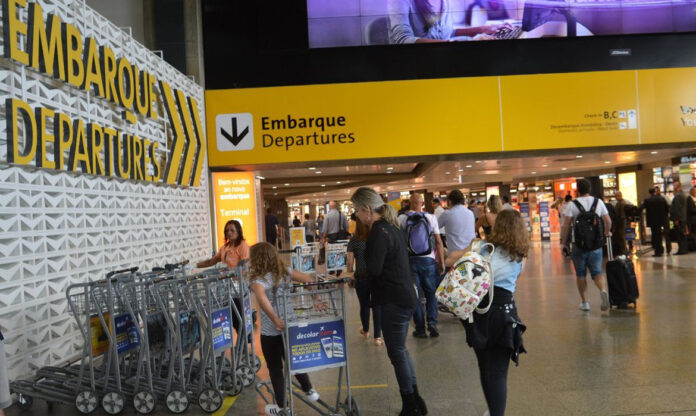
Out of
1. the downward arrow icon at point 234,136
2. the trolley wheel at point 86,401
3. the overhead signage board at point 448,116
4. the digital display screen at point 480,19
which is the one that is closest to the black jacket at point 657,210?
the overhead signage board at point 448,116

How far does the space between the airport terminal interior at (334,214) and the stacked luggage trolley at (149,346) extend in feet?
0.08

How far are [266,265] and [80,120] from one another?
3.59 m

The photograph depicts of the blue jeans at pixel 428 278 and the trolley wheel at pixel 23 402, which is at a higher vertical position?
the blue jeans at pixel 428 278

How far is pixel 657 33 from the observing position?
14.4m

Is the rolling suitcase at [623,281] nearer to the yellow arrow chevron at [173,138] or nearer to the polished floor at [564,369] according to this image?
the polished floor at [564,369]

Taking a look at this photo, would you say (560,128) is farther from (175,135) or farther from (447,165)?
(175,135)

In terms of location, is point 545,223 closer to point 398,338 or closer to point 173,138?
point 173,138

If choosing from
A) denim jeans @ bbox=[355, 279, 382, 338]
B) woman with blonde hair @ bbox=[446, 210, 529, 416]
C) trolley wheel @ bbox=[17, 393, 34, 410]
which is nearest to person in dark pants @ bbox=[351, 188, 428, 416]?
→ woman with blonde hair @ bbox=[446, 210, 529, 416]

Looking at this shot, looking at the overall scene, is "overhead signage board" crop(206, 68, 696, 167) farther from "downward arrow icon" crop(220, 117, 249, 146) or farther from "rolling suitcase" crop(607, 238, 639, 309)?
"rolling suitcase" crop(607, 238, 639, 309)

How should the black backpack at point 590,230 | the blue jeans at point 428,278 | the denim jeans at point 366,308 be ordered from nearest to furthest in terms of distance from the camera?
the denim jeans at point 366,308 < the blue jeans at point 428,278 < the black backpack at point 590,230

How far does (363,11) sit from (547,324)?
936cm

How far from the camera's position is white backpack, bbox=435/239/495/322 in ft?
11.9

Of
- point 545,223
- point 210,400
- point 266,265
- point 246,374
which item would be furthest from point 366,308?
point 545,223

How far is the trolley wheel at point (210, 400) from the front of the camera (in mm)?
4902
